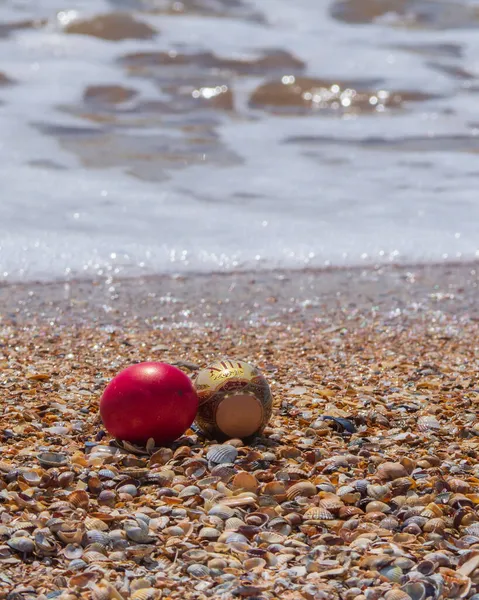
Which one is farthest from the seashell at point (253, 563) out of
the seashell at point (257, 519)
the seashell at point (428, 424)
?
the seashell at point (428, 424)

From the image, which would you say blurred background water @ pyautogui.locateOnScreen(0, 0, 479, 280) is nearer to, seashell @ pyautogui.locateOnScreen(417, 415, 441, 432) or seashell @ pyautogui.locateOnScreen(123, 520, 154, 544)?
seashell @ pyautogui.locateOnScreen(417, 415, 441, 432)

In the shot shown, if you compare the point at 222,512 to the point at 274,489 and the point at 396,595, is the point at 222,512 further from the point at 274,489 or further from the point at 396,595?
the point at 396,595

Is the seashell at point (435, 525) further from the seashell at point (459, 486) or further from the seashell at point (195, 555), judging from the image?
the seashell at point (195, 555)

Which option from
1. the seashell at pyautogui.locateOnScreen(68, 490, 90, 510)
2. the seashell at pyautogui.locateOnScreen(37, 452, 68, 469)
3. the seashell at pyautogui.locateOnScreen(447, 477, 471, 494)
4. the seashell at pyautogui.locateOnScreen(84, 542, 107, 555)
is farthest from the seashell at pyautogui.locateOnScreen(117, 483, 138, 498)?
the seashell at pyautogui.locateOnScreen(447, 477, 471, 494)

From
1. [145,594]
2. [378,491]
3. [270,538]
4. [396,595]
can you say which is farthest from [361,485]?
[145,594]

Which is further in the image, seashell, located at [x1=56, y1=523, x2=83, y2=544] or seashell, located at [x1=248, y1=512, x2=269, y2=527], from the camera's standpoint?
seashell, located at [x1=248, y1=512, x2=269, y2=527]

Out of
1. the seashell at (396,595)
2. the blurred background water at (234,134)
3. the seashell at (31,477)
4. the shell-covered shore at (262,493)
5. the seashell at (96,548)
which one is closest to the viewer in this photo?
the seashell at (396,595)
